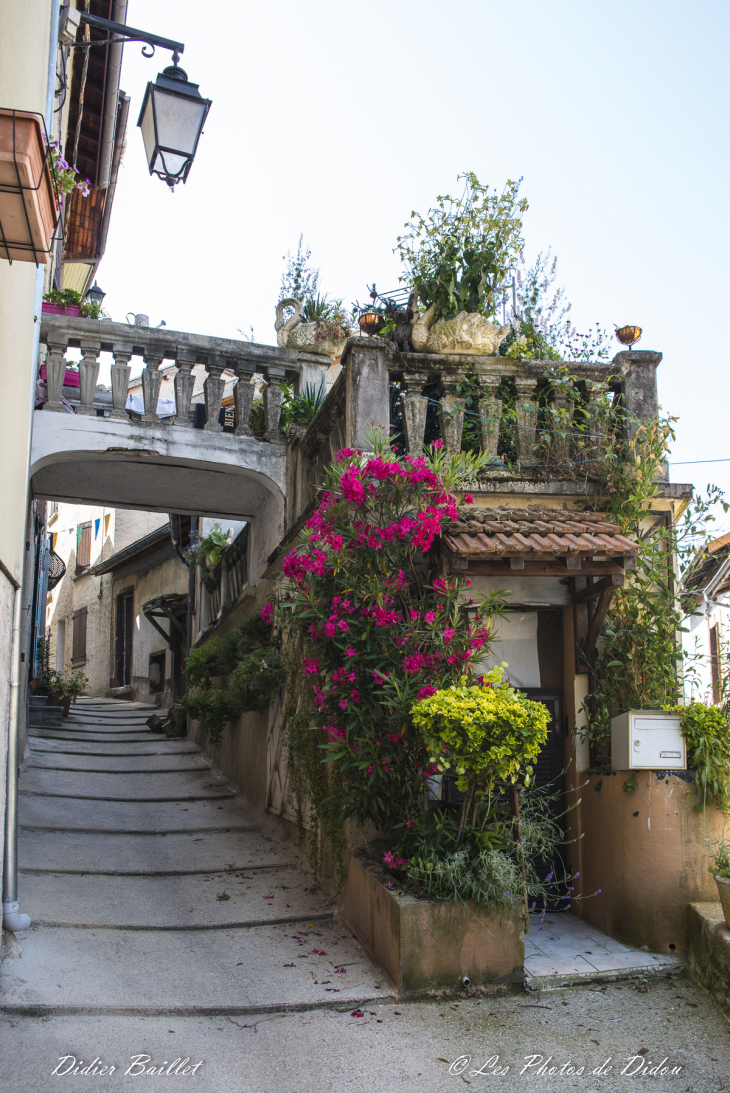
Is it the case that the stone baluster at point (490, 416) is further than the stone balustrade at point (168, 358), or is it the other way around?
the stone balustrade at point (168, 358)

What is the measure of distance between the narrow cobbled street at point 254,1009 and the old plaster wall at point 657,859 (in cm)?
35

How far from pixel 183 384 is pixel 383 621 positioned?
13.3 ft

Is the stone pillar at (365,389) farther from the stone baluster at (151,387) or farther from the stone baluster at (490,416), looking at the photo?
the stone baluster at (151,387)

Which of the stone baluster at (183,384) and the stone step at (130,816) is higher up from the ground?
the stone baluster at (183,384)

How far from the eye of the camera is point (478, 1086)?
3598mm

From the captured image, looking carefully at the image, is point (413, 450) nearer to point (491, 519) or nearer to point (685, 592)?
point (491, 519)

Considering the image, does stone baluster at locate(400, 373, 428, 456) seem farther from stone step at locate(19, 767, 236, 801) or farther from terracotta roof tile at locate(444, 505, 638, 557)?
stone step at locate(19, 767, 236, 801)

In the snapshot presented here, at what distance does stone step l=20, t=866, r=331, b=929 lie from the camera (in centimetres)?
536

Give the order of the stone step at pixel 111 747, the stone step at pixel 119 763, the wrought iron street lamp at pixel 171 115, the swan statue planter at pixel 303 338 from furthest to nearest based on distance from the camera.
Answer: the stone step at pixel 111 747 → the stone step at pixel 119 763 → the swan statue planter at pixel 303 338 → the wrought iron street lamp at pixel 171 115

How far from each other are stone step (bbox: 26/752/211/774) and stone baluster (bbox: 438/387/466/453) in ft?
21.5

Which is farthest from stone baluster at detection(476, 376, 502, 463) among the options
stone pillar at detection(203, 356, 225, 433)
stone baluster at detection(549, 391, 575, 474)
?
stone pillar at detection(203, 356, 225, 433)

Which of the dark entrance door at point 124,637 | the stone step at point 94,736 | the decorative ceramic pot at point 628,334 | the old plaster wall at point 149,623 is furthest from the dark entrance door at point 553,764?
the dark entrance door at point 124,637

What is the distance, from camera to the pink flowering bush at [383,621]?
4.93 m

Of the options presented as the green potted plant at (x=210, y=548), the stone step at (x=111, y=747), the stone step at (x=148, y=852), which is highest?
the green potted plant at (x=210, y=548)
